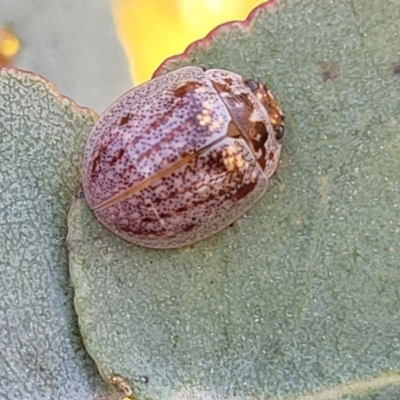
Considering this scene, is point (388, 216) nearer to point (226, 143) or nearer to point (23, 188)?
point (226, 143)

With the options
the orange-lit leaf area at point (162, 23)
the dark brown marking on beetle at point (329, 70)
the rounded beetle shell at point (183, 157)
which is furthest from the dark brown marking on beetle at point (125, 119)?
the orange-lit leaf area at point (162, 23)

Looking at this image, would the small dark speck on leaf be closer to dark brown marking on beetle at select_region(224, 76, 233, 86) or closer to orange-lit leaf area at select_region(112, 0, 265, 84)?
dark brown marking on beetle at select_region(224, 76, 233, 86)

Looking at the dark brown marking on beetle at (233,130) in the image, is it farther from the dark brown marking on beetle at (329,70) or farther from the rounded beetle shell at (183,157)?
the dark brown marking on beetle at (329,70)

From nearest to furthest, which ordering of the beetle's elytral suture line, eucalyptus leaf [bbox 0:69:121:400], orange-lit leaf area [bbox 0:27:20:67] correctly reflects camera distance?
the beetle's elytral suture line < eucalyptus leaf [bbox 0:69:121:400] < orange-lit leaf area [bbox 0:27:20:67]

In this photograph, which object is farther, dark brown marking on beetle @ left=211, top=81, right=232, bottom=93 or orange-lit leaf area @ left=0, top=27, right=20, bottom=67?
orange-lit leaf area @ left=0, top=27, right=20, bottom=67

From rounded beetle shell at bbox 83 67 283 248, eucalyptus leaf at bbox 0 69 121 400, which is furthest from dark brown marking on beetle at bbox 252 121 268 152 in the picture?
eucalyptus leaf at bbox 0 69 121 400

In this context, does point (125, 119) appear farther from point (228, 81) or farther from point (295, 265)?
point (295, 265)

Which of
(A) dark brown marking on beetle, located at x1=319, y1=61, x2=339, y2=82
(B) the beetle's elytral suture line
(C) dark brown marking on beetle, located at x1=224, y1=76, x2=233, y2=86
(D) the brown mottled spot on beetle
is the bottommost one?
(A) dark brown marking on beetle, located at x1=319, y1=61, x2=339, y2=82

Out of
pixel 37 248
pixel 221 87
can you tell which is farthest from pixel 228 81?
pixel 37 248
